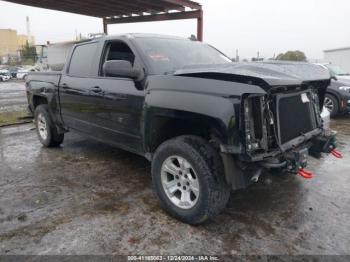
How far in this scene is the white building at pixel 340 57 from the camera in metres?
22.0

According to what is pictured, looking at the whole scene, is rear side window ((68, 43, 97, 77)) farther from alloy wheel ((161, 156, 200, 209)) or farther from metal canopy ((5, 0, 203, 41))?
metal canopy ((5, 0, 203, 41))

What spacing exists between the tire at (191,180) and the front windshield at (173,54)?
3.22 feet

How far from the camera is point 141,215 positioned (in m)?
3.20

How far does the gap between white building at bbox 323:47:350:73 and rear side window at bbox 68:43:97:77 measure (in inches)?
851

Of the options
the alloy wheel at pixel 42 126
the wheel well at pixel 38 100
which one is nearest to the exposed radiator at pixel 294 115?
the alloy wheel at pixel 42 126

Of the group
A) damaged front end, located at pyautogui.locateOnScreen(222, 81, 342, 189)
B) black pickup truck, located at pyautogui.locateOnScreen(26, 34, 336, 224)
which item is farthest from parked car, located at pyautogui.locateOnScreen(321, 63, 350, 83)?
damaged front end, located at pyautogui.locateOnScreen(222, 81, 342, 189)

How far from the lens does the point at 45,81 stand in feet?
17.6

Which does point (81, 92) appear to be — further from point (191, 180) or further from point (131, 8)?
point (131, 8)

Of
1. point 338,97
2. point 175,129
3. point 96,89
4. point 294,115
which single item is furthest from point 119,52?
point 338,97

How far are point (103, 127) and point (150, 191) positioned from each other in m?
1.08

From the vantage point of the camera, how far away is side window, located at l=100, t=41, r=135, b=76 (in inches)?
154

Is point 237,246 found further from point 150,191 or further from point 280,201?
point 150,191

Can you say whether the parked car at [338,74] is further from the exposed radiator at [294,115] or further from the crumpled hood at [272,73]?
the crumpled hood at [272,73]

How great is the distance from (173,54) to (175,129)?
1073 millimetres
